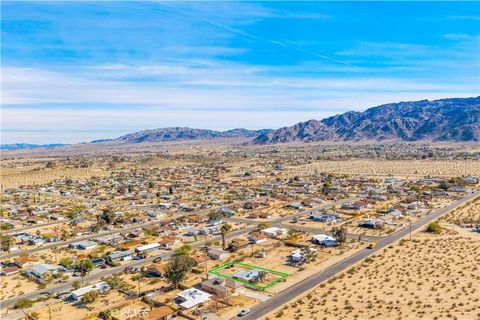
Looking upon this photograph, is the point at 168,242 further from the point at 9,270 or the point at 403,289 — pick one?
the point at 403,289

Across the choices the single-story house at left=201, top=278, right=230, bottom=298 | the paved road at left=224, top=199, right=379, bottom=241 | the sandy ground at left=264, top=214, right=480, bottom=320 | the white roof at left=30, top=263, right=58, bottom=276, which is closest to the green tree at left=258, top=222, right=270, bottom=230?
the paved road at left=224, top=199, right=379, bottom=241

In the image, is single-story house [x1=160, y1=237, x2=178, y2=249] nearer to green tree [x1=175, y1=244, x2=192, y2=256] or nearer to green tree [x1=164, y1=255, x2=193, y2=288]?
green tree [x1=175, y1=244, x2=192, y2=256]

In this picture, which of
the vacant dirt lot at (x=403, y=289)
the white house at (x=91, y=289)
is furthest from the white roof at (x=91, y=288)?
the vacant dirt lot at (x=403, y=289)

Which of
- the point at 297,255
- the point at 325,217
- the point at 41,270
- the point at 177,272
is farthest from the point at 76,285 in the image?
the point at 325,217

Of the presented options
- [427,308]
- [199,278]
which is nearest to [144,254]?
[199,278]

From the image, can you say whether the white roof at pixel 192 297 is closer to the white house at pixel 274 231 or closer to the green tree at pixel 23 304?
the green tree at pixel 23 304
